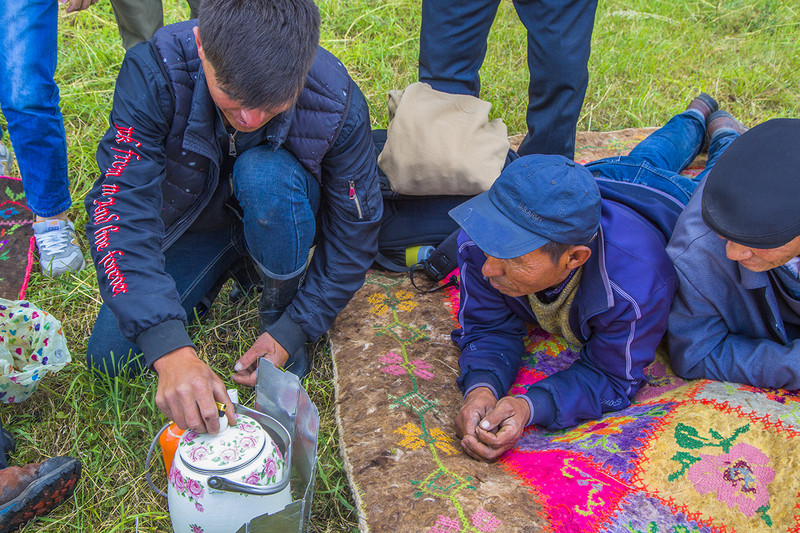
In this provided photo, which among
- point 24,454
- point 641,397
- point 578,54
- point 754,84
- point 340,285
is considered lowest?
point 24,454

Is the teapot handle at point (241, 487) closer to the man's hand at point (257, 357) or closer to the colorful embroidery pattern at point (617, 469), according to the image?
the colorful embroidery pattern at point (617, 469)

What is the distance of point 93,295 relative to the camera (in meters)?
2.64

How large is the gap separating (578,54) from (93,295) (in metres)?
2.38

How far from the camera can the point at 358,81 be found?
399 centimetres

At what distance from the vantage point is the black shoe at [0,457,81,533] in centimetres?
172

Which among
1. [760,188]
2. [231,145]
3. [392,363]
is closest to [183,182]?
[231,145]

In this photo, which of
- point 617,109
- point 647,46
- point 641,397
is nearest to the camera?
point 641,397

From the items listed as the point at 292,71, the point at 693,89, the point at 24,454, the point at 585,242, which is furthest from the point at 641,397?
the point at 693,89

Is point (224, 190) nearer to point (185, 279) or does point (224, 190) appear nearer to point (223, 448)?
point (185, 279)

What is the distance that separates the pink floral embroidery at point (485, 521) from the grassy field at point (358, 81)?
0.44 meters

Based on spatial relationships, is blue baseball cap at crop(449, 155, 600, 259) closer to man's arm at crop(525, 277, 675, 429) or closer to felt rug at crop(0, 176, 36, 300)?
man's arm at crop(525, 277, 675, 429)

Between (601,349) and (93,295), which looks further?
(93,295)

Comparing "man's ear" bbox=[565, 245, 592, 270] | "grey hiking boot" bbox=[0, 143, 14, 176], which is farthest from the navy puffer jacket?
"grey hiking boot" bbox=[0, 143, 14, 176]

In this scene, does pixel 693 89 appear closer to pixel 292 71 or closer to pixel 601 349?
pixel 601 349
